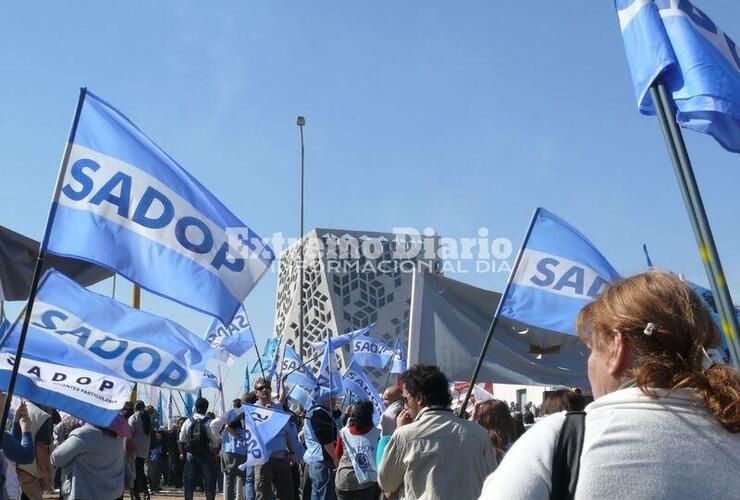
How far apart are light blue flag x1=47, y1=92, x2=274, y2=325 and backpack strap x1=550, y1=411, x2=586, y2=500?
4654mm

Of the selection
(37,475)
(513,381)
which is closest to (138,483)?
(37,475)

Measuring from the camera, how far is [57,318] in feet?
23.8

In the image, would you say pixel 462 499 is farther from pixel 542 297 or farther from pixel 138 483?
pixel 138 483

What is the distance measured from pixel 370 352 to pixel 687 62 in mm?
17796

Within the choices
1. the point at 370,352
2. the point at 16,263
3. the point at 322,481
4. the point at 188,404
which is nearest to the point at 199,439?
the point at 322,481

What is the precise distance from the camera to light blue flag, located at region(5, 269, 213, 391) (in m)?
7.20

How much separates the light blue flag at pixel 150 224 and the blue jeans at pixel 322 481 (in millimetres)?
5818

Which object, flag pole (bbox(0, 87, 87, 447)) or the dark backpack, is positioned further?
the dark backpack

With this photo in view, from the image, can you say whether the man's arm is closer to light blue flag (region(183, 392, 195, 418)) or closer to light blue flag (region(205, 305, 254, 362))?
light blue flag (region(205, 305, 254, 362))

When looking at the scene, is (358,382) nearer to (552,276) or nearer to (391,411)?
(391,411)

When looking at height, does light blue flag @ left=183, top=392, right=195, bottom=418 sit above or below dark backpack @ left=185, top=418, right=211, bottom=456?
above

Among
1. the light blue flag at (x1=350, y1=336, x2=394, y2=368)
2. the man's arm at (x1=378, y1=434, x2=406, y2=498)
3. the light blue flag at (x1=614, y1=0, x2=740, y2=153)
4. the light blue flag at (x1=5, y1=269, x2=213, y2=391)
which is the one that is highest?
the light blue flag at (x1=350, y1=336, x2=394, y2=368)

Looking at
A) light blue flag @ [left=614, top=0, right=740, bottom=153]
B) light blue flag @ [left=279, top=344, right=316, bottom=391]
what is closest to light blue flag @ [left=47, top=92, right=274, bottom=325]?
light blue flag @ [left=614, top=0, right=740, bottom=153]

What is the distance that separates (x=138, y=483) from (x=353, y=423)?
8.78 m
